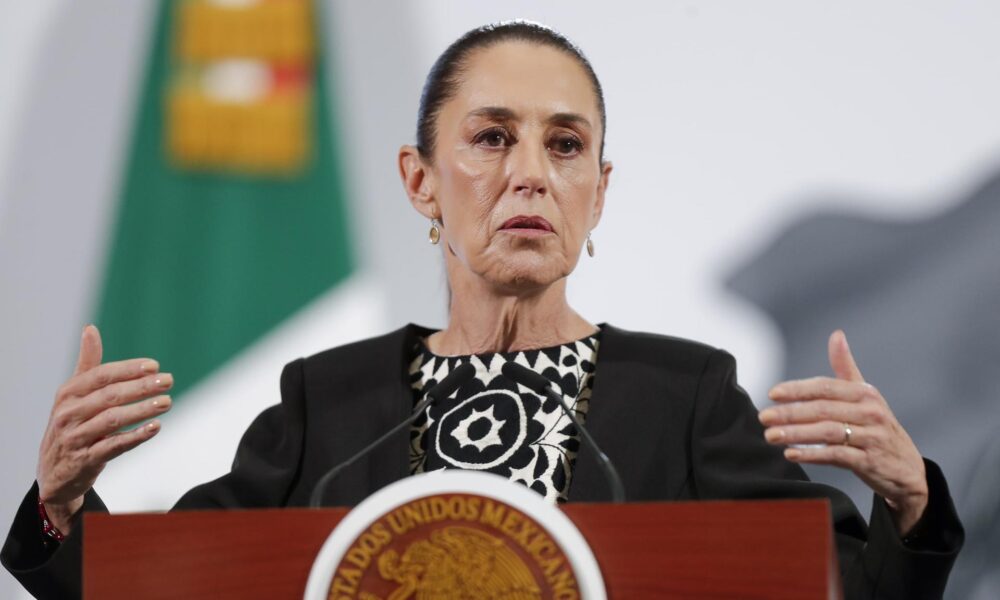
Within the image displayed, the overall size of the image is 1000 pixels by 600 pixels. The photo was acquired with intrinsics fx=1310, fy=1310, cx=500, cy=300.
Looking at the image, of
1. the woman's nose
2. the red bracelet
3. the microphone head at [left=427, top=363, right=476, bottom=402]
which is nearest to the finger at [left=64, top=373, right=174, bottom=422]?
the red bracelet

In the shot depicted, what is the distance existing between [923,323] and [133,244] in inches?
67.5

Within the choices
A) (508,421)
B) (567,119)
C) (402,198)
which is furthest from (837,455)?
(402,198)

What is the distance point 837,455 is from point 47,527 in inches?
44.4

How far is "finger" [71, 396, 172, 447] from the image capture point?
171 centimetres

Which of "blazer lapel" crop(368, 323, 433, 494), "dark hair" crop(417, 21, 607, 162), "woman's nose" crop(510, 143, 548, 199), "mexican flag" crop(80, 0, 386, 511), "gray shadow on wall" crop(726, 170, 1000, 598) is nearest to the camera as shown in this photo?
"blazer lapel" crop(368, 323, 433, 494)

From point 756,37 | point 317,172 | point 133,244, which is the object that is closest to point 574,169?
point 756,37

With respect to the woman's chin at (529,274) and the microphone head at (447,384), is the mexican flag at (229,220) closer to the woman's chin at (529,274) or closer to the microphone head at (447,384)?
the woman's chin at (529,274)

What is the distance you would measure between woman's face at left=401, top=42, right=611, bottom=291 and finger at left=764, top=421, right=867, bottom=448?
683 millimetres

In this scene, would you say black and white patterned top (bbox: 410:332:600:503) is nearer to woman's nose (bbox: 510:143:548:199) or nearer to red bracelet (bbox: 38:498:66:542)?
woman's nose (bbox: 510:143:548:199)

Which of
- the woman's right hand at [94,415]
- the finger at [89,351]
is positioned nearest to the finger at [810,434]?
the woman's right hand at [94,415]

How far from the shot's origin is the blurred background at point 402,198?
2666mm

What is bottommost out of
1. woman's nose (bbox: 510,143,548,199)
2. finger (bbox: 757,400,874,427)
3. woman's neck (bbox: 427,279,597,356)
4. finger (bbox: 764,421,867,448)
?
finger (bbox: 764,421,867,448)

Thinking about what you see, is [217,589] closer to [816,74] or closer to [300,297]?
[300,297]

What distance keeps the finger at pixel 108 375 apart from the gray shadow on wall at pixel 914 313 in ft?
4.36
